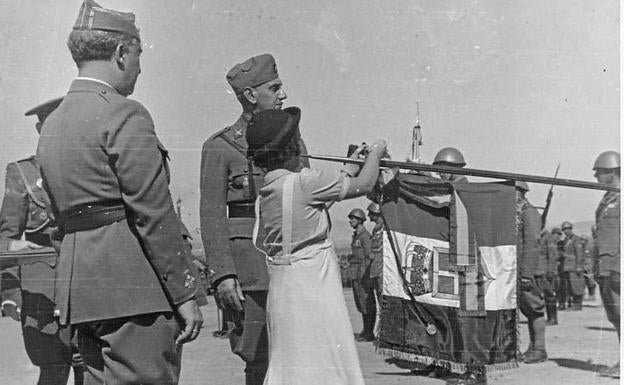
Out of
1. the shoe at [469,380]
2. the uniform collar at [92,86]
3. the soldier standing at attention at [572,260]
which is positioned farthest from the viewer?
the soldier standing at attention at [572,260]

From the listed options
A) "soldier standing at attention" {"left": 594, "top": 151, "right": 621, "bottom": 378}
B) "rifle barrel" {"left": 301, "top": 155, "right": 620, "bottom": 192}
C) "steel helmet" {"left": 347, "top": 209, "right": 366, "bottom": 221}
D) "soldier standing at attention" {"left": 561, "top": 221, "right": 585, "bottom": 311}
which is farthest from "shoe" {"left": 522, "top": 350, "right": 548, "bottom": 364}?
"soldier standing at attention" {"left": 561, "top": 221, "right": 585, "bottom": 311}

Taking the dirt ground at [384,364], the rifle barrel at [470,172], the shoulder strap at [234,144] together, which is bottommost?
the dirt ground at [384,364]

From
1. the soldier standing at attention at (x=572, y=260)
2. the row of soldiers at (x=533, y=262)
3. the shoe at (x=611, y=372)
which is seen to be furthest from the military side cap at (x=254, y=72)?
the soldier standing at attention at (x=572, y=260)

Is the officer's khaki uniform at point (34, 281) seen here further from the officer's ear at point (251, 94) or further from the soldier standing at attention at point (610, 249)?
the soldier standing at attention at point (610, 249)

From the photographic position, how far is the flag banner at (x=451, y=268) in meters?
5.38

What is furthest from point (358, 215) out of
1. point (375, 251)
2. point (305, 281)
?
point (305, 281)

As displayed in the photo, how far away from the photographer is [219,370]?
6.32 metres

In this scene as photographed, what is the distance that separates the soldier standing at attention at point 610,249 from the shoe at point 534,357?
777 mm

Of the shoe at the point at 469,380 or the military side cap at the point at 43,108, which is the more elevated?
the military side cap at the point at 43,108

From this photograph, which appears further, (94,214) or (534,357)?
(534,357)

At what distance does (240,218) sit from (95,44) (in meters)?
1.36

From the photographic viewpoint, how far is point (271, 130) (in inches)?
150

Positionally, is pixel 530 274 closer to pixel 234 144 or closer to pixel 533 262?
pixel 533 262

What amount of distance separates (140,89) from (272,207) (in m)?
1.26
